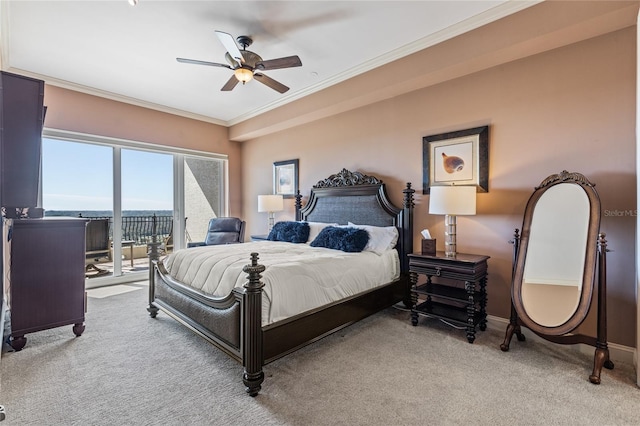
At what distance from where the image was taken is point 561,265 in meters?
2.48

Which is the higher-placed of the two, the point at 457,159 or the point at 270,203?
the point at 457,159

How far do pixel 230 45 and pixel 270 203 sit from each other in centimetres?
285

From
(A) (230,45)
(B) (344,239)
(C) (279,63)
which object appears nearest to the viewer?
(A) (230,45)

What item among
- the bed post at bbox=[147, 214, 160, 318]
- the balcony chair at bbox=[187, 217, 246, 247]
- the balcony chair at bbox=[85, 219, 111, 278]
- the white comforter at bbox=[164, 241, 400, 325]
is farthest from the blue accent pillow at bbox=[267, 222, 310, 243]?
the balcony chair at bbox=[85, 219, 111, 278]

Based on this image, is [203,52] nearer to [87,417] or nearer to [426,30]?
[426,30]

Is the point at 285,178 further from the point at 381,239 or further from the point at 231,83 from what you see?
the point at 381,239

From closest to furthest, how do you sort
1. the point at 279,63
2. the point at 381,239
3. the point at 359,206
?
the point at 279,63, the point at 381,239, the point at 359,206

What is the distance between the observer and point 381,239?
3.58 metres

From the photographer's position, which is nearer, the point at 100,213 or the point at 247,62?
the point at 247,62

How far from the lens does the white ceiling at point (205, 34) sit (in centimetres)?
265

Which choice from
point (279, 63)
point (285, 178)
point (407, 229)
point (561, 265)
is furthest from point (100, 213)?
point (561, 265)

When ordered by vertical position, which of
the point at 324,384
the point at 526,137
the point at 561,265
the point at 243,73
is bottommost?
the point at 324,384

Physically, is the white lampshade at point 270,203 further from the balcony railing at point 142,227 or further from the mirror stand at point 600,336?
the mirror stand at point 600,336

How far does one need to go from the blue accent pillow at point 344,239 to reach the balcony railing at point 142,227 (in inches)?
133
